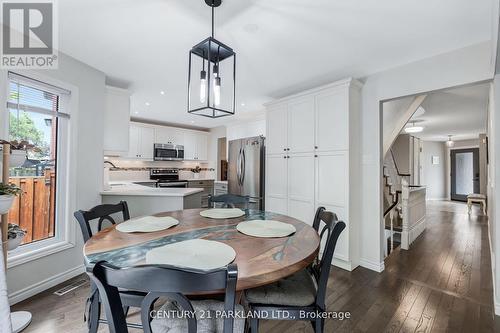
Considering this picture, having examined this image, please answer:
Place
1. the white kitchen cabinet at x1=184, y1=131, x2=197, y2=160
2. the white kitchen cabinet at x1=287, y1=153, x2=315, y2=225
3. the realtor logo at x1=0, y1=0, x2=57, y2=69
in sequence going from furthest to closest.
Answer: the white kitchen cabinet at x1=184, y1=131, x2=197, y2=160
the white kitchen cabinet at x1=287, y1=153, x2=315, y2=225
the realtor logo at x1=0, y1=0, x2=57, y2=69

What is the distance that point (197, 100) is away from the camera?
3811mm

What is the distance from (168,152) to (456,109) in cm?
611

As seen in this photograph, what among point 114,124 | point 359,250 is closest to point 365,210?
point 359,250

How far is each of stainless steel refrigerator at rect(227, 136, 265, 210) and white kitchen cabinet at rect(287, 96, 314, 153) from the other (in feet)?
2.84

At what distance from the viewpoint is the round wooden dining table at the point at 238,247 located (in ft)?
3.18

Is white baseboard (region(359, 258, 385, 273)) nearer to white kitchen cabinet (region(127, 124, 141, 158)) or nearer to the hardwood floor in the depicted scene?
the hardwood floor

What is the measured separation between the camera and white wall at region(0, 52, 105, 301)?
85.7 inches

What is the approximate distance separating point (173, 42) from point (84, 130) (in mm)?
1469

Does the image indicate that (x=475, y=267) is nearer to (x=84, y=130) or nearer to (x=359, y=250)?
(x=359, y=250)

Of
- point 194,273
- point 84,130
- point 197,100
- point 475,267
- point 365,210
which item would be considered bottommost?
point 475,267

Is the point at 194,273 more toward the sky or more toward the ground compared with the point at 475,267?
more toward the sky

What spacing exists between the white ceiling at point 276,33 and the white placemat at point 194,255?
1.60m

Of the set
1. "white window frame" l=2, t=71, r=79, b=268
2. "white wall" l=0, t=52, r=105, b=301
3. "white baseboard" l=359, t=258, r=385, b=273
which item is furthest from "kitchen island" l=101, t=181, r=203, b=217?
"white baseboard" l=359, t=258, r=385, b=273

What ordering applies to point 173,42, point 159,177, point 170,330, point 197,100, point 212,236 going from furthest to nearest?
1. point 159,177
2. point 197,100
3. point 173,42
4. point 212,236
5. point 170,330
